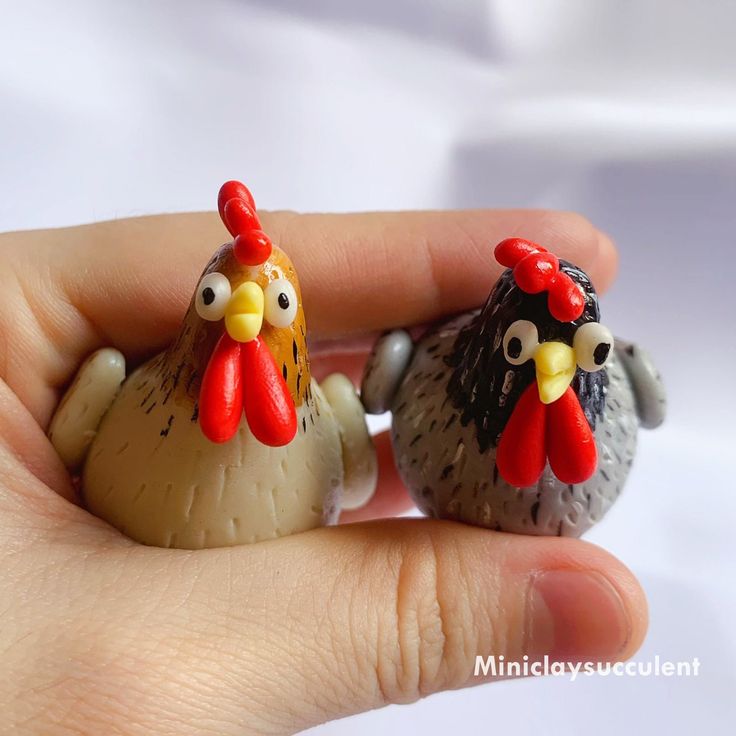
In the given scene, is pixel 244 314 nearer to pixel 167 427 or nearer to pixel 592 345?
pixel 167 427

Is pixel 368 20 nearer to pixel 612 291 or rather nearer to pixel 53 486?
pixel 612 291

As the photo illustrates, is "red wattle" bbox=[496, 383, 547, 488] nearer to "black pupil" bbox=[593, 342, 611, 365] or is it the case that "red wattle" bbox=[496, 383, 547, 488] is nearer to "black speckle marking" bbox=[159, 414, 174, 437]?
"black pupil" bbox=[593, 342, 611, 365]

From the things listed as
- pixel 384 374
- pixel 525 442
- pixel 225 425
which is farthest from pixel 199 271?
pixel 525 442

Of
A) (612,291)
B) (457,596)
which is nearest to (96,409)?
(457,596)

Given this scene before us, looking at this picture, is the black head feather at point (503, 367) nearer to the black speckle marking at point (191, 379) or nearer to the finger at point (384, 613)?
the finger at point (384, 613)

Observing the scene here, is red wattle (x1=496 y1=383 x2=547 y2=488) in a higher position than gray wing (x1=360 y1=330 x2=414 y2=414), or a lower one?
lower

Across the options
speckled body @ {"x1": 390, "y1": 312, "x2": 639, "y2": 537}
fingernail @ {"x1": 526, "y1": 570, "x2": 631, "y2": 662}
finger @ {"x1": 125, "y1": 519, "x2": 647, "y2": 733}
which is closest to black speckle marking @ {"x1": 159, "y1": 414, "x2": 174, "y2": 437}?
finger @ {"x1": 125, "y1": 519, "x2": 647, "y2": 733}
